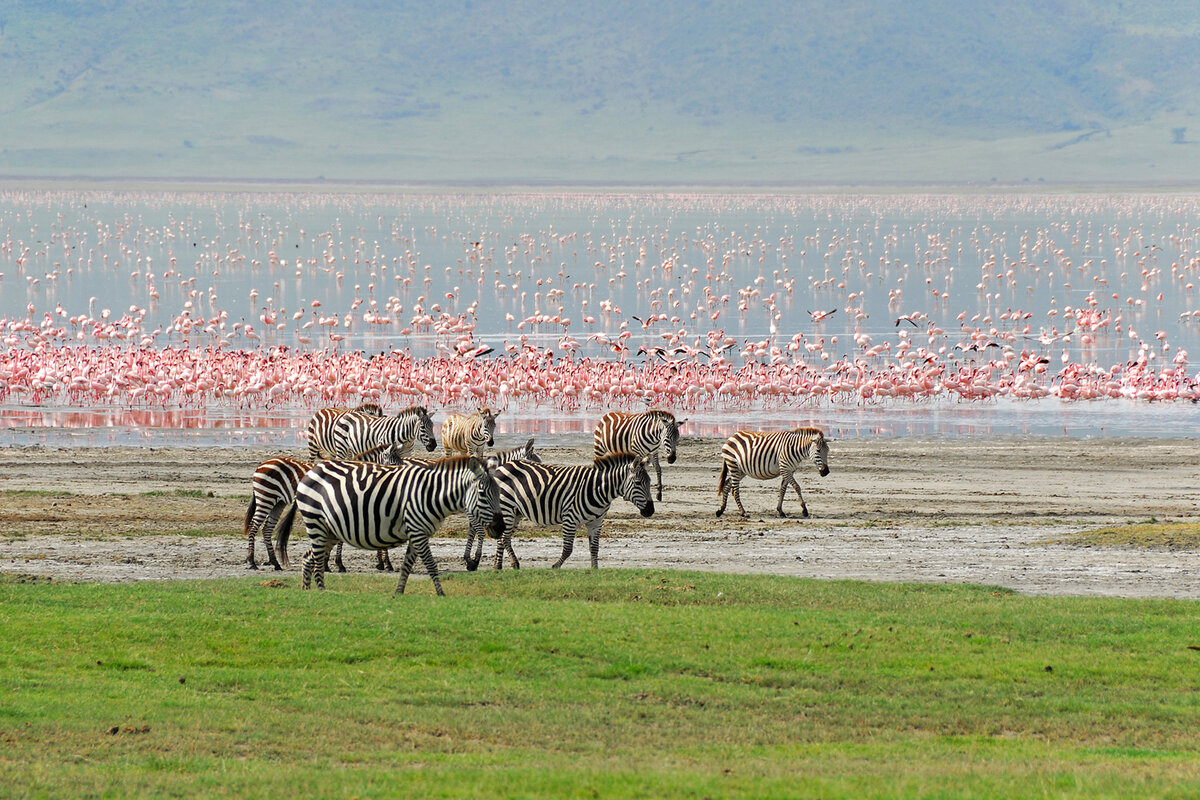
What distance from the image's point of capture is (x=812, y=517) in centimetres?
2295

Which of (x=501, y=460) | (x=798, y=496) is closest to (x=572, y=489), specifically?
(x=501, y=460)

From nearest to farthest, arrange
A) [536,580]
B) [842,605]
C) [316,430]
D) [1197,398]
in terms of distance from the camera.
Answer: [842,605] → [536,580] → [316,430] → [1197,398]

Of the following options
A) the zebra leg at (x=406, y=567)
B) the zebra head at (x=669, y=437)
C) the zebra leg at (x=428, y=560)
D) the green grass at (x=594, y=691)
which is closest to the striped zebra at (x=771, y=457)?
the zebra head at (x=669, y=437)

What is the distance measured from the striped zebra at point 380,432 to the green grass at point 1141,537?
9054mm

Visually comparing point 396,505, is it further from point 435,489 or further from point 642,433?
point 642,433

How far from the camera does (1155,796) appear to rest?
852 cm

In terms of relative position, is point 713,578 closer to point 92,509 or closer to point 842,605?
point 842,605

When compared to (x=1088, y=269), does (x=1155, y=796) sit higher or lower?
lower

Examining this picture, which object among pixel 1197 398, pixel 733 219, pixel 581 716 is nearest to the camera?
pixel 581 716

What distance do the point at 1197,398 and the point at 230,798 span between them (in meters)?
33.2

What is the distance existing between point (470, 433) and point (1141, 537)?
1027 centimetres

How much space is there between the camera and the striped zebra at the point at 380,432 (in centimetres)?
2333

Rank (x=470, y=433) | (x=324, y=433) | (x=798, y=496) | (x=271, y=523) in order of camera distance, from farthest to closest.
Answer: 1. (x=470, y=433)
2. (x=324, y=433)
3. (x=798, y=496)
4. (x=271, y=523)

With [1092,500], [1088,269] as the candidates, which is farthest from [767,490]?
[1088,269]
